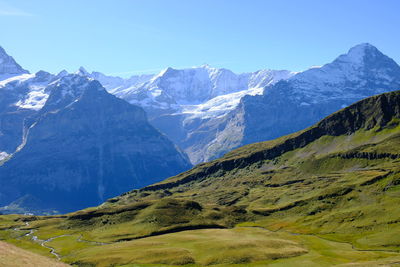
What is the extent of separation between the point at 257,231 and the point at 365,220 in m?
41.9

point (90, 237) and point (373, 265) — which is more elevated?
point (373, 265)

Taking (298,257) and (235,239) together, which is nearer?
(298,257)

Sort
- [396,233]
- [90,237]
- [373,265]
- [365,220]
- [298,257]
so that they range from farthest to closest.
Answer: [90,237], [365,220], [396,233], [298,257], [373,265]

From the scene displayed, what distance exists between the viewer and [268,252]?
135 meters

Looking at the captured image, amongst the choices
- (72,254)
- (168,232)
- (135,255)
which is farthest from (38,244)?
(135,255)

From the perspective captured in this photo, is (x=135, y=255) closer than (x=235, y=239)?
Yes

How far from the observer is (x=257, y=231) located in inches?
7416

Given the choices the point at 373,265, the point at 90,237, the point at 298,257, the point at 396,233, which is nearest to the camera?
the point at 373,265

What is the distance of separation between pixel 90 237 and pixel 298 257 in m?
97.0

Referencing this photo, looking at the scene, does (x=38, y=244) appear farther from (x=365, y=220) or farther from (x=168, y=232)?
(x=365, y=220)

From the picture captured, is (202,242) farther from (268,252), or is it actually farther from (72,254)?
(72,254)

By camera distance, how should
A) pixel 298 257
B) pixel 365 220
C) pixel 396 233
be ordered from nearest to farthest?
pixel 298 257 < pixel 396 233 < pixel 365 220

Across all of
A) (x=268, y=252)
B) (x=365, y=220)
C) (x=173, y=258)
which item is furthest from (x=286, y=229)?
(x=173, y=258)

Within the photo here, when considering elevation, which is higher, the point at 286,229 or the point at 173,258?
the point at 173,258
